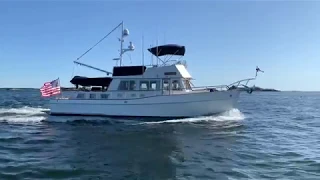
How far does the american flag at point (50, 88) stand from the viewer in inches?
925

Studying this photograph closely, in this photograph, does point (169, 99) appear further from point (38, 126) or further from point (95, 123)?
point (38, 126)

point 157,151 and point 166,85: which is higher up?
point 166,85

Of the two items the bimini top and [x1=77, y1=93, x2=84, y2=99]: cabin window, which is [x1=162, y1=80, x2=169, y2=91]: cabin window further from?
[x1=77, y1=93, x2=84, y2=99]: cabin window

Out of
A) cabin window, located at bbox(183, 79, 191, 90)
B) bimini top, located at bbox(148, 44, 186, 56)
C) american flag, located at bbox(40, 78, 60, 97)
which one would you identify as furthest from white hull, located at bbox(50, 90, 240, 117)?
bimini top, located at bbox(148, 44, 186, 56)

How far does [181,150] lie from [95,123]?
11012mm

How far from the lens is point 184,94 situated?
75.0ft

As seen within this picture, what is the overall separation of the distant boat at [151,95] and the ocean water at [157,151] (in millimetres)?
1208

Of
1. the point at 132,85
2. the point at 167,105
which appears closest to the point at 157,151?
the point at 167,105

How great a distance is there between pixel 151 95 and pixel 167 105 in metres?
1.46

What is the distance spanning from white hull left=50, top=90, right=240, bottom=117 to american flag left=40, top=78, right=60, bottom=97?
2.10 m

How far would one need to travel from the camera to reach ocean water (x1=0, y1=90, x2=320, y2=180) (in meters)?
10.2

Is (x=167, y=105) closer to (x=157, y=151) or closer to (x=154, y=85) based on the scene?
(x=154, y=85)

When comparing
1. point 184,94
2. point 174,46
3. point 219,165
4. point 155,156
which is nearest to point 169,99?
point 184,94

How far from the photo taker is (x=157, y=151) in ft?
44.5
